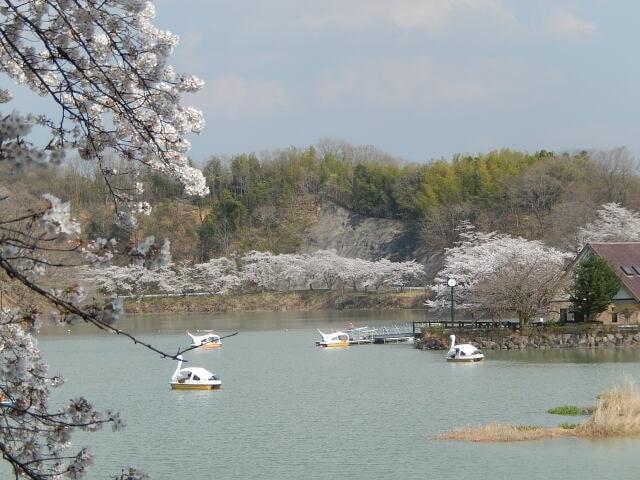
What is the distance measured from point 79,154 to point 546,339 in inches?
1046

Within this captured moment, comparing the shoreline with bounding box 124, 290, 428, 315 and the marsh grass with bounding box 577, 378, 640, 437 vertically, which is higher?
the shoreline with bounding box 124, 290, 428, 315

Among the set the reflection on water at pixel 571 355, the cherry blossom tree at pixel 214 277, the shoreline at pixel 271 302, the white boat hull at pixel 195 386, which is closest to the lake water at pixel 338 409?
the reflection on water at pixel 571 355

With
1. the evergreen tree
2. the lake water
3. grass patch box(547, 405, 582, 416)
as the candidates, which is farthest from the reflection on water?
grass patch box(547, 405, 582, 416)

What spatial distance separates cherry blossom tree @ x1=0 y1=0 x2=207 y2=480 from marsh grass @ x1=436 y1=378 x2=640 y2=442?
35.3ft

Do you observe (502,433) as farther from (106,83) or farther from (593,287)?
(593,287)

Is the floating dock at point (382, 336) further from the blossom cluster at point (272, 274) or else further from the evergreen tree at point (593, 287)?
the blossom cluster at point (272, 274)

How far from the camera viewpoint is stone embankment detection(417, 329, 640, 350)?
29.2 metres

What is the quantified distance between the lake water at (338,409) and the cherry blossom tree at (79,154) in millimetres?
9004

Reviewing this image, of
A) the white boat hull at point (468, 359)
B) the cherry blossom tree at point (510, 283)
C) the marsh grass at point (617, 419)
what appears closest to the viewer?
the marsh grass at point (617, 419)

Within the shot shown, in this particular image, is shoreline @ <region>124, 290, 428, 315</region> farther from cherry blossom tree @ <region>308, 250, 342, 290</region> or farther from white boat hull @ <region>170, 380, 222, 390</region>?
white boat hull @ <region>170, 380, 222, 390</region>

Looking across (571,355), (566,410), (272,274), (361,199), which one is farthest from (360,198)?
(566,410)

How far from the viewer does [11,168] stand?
3438 mm

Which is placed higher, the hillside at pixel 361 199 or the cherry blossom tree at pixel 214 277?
the hillside at pixel 361 199

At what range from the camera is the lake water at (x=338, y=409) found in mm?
13602
